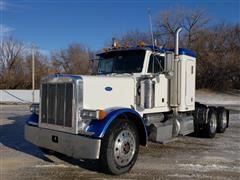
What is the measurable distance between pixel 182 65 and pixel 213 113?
274 cm

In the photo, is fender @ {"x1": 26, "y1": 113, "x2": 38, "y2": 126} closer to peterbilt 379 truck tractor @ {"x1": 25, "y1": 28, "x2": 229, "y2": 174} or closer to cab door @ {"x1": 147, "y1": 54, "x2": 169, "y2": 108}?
→ peterbilt 379 truck tractor @ {"x1": 25, "y1": 28, "x2": 229, "y2": 174}

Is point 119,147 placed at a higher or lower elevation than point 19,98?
higher

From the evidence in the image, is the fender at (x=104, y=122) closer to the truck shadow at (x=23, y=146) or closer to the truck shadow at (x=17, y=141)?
the truck shadow at (x=23, y=146)

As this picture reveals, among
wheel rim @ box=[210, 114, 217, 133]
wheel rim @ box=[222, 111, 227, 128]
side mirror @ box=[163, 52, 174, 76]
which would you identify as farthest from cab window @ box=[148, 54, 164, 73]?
wheel rim @ box=[222, 111, 227, 128]

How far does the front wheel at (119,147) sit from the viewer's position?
6.14 meters

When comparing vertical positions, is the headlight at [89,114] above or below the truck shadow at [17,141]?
above

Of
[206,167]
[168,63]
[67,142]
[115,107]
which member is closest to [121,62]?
[168,63]

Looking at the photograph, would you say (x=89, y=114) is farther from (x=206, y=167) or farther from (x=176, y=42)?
(x=176, y=42)

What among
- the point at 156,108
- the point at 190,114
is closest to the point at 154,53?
the point at 156,108

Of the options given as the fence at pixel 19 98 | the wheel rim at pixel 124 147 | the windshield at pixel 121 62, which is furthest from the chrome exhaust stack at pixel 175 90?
the fence at pixel 19 98

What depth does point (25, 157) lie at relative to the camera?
7.68m

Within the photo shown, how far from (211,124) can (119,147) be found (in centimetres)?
522

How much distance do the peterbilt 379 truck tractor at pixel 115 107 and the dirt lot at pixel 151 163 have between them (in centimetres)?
42

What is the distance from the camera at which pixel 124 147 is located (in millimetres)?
6512
